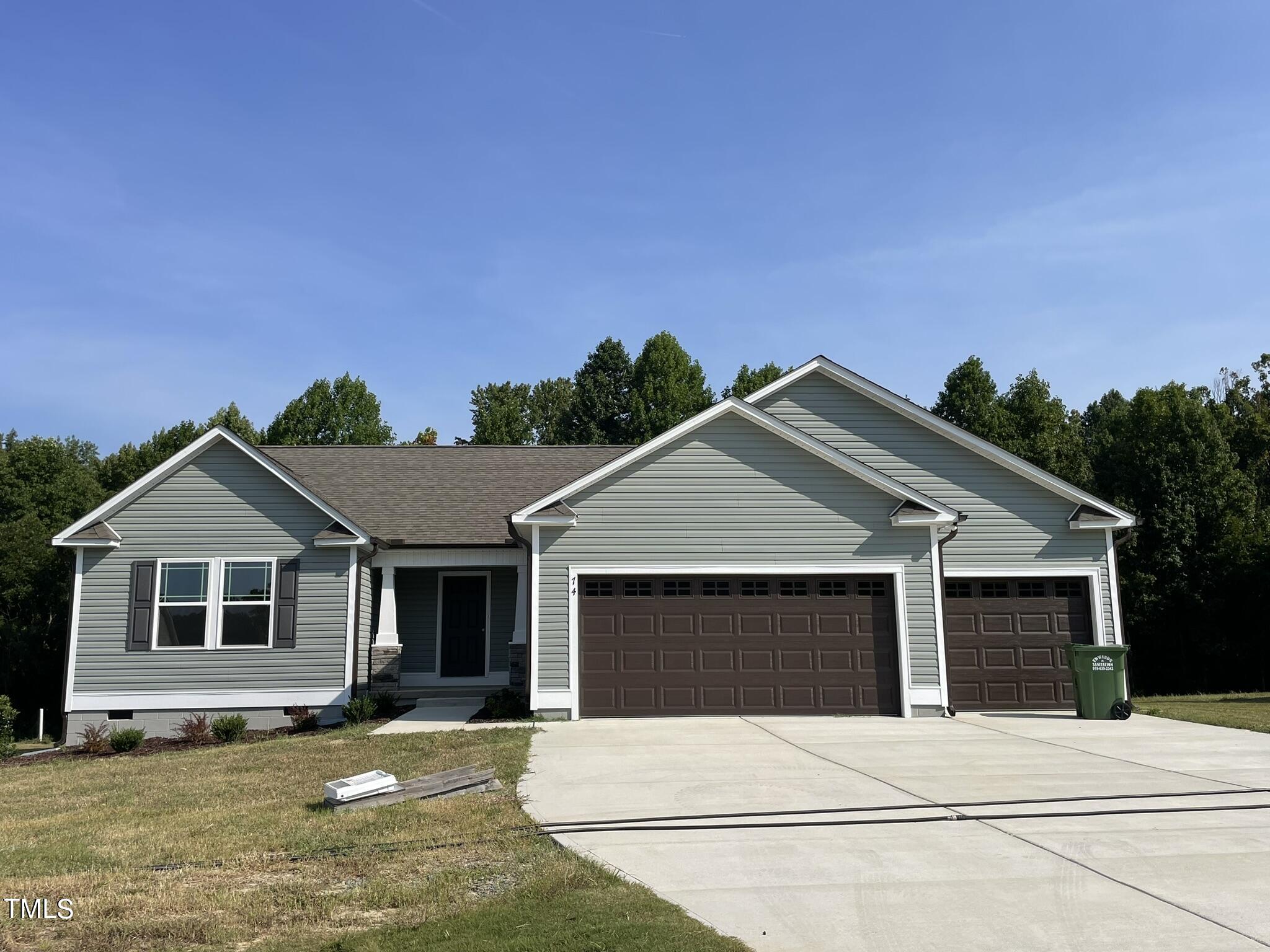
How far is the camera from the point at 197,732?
1514 centimetres

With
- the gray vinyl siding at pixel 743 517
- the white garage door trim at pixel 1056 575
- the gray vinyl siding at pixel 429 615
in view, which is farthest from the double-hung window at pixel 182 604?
the white garage door trim at pixel 1056 575

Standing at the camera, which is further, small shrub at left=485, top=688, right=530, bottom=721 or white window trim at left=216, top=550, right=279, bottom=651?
white window trim at left=216, top=550, right=279, bottom=651

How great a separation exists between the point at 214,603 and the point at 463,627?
4.77 m

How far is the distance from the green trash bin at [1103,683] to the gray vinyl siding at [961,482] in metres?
1.79

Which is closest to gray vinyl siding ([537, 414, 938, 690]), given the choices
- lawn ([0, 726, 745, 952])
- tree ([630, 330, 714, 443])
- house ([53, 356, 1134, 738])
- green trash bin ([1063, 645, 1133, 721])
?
house ([53, 356, 1134, 738])

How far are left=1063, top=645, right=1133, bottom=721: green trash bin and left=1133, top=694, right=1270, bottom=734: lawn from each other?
1.15 meters

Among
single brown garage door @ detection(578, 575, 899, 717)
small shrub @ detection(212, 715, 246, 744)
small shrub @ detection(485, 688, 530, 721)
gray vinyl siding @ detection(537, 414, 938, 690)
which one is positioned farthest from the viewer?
gray vinyl siding @ detection(537, 414, 938, 690)

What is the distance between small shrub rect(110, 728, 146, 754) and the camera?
47.5ft

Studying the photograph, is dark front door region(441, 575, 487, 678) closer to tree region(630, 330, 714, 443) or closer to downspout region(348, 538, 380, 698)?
downspout region(348, 538, 380, 698)

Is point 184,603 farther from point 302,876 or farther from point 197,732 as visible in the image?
point 302,876

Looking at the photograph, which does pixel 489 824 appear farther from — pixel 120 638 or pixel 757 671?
pixel 120 638

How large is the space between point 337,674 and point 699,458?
736 centimetres

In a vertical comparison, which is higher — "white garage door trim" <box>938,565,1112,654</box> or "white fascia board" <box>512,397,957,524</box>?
"white fascia board" <box>512,397,957,524</box>

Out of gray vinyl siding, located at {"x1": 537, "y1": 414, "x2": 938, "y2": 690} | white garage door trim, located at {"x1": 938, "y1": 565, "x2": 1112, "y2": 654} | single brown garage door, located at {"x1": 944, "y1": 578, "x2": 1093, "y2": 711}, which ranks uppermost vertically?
gray vinyl siding, located at {"x1": 537, "y1": 414, "x2": 938, "y2": 690}
